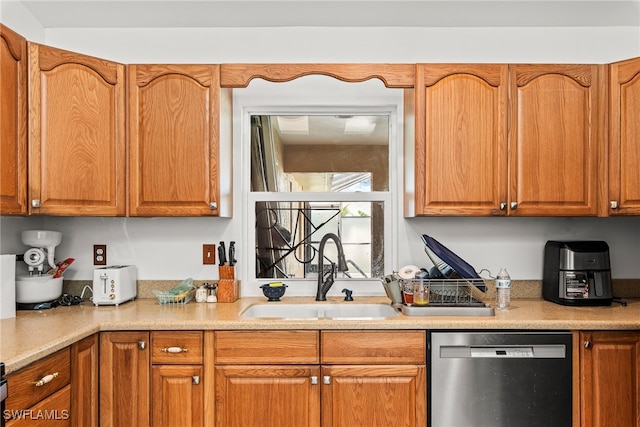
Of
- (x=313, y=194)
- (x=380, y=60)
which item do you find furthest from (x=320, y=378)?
(x=380, y=60)

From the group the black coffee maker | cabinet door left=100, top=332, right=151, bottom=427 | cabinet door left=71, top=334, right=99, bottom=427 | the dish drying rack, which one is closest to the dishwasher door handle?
the dish drying rack

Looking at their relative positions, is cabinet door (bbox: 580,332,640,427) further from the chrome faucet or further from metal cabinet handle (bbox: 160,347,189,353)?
metal cabinet handle (bbox: 160,347,189,353)

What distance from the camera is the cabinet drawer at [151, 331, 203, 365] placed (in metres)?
1.99

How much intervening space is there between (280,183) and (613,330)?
179cm

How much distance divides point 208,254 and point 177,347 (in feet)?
2.40

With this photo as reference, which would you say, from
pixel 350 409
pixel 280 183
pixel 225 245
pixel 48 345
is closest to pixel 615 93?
pixel 280 183

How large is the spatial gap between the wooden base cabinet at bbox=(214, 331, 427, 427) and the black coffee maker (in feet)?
2.92

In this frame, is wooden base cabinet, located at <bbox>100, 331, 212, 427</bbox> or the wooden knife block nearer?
Result: wooden base cabinet, located at <bbox>100, 331, 212, 427</bbox>

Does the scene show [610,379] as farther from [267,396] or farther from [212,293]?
[212,293]

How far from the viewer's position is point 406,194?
2.56 metres

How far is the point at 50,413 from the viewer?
1.63 metres

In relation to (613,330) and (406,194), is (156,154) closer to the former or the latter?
(406,194)

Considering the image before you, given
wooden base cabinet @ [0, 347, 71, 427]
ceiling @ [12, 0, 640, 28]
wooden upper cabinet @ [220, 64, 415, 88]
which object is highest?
ceiling @ [12, 0, 640, 28]

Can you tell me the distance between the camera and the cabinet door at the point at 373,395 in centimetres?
197
